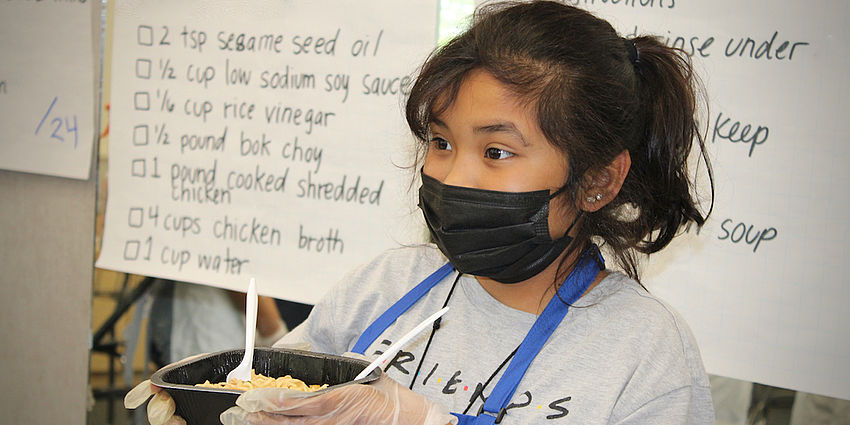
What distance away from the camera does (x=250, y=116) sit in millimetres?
1618

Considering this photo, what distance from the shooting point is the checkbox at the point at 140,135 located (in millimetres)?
1732

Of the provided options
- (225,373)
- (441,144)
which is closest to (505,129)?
(441,144)

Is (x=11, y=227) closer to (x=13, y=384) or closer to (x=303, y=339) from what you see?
(x=13, y=384)

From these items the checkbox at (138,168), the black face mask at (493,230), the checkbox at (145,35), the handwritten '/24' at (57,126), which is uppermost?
the checkbox at (145,35)

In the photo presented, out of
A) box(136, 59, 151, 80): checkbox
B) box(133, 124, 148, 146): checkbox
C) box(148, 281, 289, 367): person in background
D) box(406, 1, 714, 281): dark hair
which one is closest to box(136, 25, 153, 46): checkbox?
box(136, 59, 151, 80): checkbox

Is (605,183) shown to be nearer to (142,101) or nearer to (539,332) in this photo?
(539,332)

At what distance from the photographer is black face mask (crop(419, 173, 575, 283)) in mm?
834

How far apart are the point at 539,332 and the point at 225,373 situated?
38 centimetres

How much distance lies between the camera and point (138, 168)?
1746 millimetres

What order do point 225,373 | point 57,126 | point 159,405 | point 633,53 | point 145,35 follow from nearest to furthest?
1. point 159,405
2. point 225,373
3. point 633,53
4. point 145,35
5. point 57,126

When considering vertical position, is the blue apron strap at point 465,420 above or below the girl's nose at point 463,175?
below

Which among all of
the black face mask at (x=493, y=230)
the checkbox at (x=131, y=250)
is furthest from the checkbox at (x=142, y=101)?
the black face mask at (x=493, y=230)

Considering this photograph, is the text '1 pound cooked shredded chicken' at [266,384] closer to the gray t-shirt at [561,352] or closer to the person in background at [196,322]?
the gray t-shirt at [561,352]

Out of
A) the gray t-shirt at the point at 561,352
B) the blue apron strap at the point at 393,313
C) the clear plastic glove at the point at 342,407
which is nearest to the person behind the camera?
the clear plastic glove at the point at 342,407
